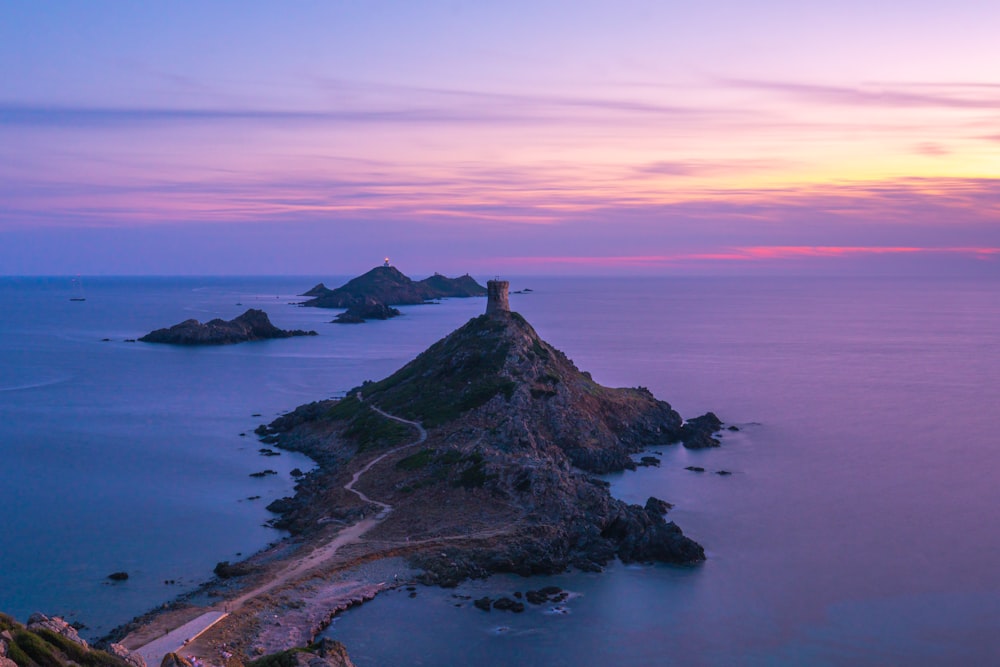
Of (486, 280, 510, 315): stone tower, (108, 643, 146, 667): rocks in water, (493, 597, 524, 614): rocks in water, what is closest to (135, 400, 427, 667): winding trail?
(108, 643, 146, 667): rocks in water

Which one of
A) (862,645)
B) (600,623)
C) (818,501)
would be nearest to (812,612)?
(862,645)

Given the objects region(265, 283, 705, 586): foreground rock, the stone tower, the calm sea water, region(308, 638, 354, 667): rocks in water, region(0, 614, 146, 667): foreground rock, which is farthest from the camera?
the stone tower

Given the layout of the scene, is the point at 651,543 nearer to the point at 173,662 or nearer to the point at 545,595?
the point at 545,595

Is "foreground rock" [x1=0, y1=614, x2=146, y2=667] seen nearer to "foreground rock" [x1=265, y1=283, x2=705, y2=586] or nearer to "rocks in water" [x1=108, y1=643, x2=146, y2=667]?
"rocks in water" [x1=108, y1=643, x2=146, y2=667]

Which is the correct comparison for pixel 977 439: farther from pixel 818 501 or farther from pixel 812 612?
pixel 812 612

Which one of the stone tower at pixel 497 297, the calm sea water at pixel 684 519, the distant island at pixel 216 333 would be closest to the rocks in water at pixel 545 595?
the calm sea water at pixel 684 519

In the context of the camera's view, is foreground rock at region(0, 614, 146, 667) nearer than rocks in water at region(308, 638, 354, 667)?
Yes

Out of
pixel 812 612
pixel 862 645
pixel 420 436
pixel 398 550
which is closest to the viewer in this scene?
pixel 862 645

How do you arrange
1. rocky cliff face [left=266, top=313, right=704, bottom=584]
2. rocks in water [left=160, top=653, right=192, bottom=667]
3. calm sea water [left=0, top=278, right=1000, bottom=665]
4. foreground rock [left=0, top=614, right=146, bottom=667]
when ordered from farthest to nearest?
rocky cliff face [left=266, top=313, right=704, bottom=584], calm sea water [left=0, top=278, right=1000, bottom=665], rocks in water [left=160, top=653, right=192, bottom=667], foreground rock [left=0, top=614, right=146, bottom=667]
